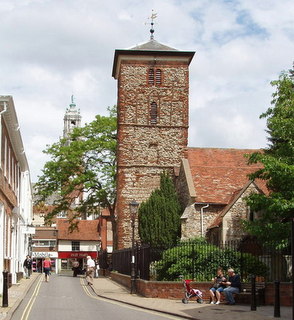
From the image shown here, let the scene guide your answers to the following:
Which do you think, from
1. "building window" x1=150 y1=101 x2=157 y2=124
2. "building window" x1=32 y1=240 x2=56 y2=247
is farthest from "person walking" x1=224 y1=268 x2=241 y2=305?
"building window" x1=32 y1=240 x2=56 y2=247

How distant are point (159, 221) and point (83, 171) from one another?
10388 mm

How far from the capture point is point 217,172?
45156mm

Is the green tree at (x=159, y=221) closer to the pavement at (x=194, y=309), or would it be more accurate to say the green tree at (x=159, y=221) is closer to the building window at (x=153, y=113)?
the building window at (x=153, y=113)

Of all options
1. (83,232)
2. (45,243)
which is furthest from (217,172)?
(45,243)

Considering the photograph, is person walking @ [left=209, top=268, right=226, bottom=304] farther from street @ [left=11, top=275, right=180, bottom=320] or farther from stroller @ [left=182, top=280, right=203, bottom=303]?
street @ [left=11, top=275, right=180, bottom=320]

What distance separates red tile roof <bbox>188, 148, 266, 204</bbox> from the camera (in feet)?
140

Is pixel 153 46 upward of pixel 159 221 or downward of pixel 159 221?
upward

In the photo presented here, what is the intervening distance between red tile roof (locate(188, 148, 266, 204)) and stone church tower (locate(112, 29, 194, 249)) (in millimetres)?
2062

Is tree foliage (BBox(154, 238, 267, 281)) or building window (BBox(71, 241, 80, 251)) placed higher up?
tree foliage (BBox(154, 238, 267, 281))

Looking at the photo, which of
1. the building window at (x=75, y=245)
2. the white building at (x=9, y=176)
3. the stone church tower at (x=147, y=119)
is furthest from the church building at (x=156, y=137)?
the building window at (x=75, y=245)

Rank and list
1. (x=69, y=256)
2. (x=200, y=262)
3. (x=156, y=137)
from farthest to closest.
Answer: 1. (x=69, y=256)
2. (x=156, y=137)
3. (x=200, y=262)

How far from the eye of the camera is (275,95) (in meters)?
27.8

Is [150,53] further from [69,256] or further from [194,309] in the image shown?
[69,256]

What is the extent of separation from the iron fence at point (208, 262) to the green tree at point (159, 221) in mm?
16314
